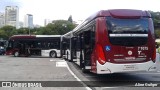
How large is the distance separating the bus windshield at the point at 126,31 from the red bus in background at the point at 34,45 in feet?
97.1

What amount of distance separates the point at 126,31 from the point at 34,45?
3173cm

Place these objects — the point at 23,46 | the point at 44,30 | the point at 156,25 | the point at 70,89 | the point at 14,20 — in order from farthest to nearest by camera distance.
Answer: the point at 14,20 < the point at 44,30 < the point at 23,46 < the point at 156,25 < the point at 70,89

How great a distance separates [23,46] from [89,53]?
29949 millimetres

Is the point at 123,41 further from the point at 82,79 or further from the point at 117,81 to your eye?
the point at 82,79

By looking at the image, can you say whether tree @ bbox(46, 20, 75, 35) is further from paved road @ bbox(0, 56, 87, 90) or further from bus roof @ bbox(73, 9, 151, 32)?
bus roof @ bbox(73, 9, 151, 32)

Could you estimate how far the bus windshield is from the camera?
567 inches

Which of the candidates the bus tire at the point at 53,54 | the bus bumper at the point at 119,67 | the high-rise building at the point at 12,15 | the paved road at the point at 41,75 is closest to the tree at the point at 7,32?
the high-rise building at the point at 12,15

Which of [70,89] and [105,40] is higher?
[105,40]

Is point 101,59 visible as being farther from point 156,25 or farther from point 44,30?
point 44,30

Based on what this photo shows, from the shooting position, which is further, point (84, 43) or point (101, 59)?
point (84, 43)

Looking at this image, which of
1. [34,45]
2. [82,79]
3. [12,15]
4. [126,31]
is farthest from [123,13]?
[12,15]

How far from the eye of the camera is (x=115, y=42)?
14.4 metres

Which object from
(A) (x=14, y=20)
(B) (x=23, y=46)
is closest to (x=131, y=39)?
(B) (x=23, y=46)

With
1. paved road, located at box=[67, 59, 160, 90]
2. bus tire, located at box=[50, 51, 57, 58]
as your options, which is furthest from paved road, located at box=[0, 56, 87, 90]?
bus tire, located at box=[50, 51, 57, 58]
